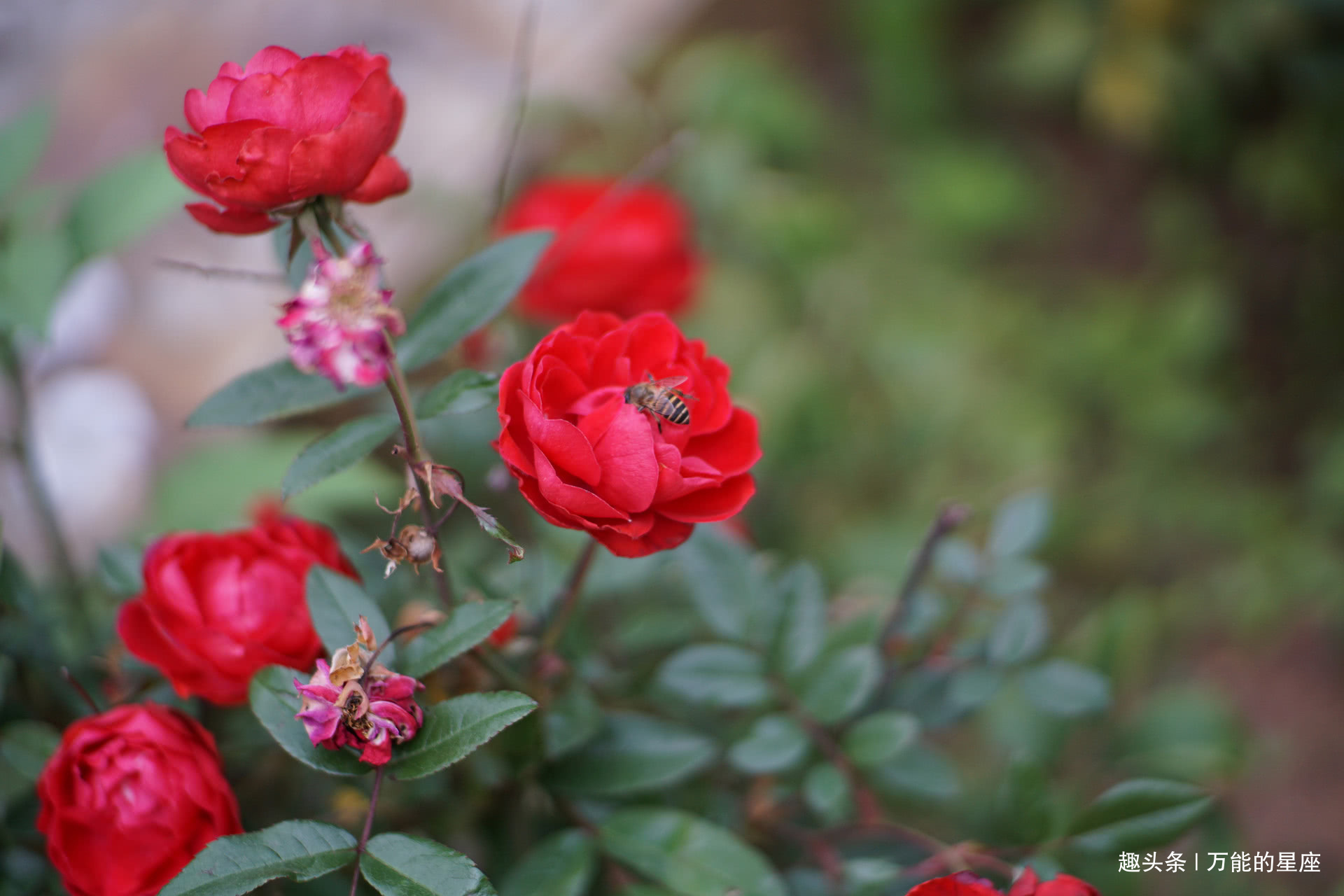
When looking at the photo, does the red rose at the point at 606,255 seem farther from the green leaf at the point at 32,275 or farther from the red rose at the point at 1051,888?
the red rose at the point at 1051,888

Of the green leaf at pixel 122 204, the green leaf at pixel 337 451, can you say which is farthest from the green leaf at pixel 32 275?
the green leaf at pixel 337 451

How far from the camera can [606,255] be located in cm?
75

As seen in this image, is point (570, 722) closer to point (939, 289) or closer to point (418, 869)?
point (418, 869)

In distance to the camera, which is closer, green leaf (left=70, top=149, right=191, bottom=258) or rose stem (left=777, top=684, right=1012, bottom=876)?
rose stem (left=777, top=684, right=1012, bottom=876)

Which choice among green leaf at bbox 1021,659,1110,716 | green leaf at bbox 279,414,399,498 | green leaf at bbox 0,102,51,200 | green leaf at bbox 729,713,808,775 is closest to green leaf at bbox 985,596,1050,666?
green leaf at bbox 1021,659,1110,716

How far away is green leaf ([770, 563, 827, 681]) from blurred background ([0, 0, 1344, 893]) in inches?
4.6

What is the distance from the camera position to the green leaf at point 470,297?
1.31 feet

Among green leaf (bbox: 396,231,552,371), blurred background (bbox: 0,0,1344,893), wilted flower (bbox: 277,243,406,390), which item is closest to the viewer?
wilted flower (bbox: 277,243,406,390)

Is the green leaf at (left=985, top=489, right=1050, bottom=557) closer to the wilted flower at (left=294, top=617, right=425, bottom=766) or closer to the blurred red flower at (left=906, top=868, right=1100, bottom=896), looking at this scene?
the blurred red flower at (left=906, top=868, right=1100, bottom=896)

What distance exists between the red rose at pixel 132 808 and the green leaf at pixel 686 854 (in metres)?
0.16

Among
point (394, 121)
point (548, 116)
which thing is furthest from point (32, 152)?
point (548, 116)

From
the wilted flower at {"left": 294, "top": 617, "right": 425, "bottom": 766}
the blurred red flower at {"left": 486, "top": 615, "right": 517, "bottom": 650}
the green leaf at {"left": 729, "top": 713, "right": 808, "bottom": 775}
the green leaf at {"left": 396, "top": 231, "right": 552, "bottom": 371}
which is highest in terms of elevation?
the green leaf at {"left": 396, "top": 231, "right": 552, "bottom": 371}

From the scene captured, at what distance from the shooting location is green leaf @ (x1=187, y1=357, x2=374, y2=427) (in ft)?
1.22

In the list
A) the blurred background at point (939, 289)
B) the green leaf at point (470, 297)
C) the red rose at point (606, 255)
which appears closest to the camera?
the green leaf at point (470, 297)
